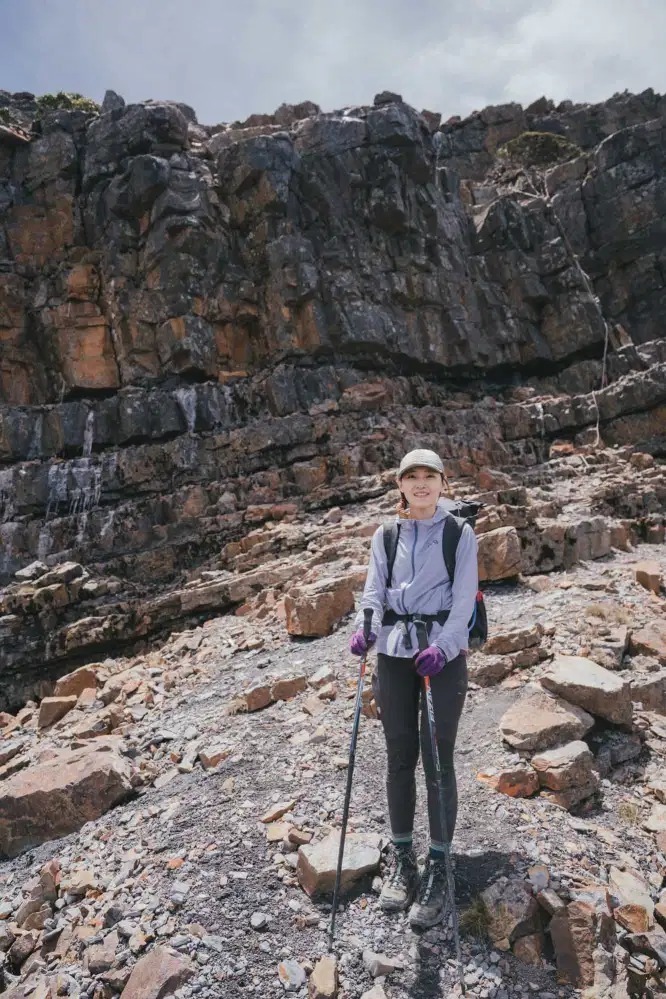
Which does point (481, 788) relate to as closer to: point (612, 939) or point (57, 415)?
point (612, 939)

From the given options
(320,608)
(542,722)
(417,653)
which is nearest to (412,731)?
(417,653)

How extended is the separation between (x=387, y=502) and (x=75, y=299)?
21.2 metres

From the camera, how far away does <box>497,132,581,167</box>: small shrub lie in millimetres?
47409

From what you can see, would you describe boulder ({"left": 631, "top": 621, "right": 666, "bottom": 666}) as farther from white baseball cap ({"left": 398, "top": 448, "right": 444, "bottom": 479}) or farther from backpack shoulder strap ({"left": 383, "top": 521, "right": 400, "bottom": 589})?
white baseball cap ({"left": 398, "top": 448, "right": 444, "bottom": 479})

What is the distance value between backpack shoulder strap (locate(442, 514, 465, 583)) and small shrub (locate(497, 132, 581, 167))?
176 feet

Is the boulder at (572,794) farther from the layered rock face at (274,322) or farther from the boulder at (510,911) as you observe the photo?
the layered rock face at (274,322)

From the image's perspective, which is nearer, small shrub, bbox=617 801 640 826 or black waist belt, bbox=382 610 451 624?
black waist belt, bbox=382 610 451 624

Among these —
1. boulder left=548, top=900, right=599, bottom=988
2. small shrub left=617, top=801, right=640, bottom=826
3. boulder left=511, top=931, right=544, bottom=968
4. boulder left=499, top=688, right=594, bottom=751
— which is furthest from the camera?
boulder left=499, top=688, right=594, bottom=751

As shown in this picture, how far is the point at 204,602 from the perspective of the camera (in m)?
16.7

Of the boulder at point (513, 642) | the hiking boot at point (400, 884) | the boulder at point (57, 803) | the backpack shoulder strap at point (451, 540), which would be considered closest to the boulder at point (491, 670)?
the boulder at point (513, 642)

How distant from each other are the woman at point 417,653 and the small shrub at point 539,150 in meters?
53.7

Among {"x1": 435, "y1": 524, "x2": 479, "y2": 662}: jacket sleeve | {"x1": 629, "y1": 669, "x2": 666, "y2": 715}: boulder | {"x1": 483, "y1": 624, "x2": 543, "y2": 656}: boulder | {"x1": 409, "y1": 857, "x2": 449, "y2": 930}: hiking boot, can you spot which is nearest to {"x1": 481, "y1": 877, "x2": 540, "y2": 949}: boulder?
{"x1": 409, "y1": 857, "x2": 449, "y2": 930}: hiking boot

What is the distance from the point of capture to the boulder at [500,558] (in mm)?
10398

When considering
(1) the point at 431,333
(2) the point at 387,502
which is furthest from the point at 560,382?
(2) the point at 387,502
